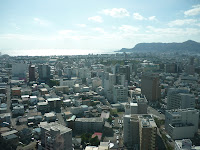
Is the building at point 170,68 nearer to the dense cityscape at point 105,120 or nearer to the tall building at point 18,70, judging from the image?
the dense cityscape at point 105,120

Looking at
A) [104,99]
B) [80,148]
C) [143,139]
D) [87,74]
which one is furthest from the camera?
[87,74]

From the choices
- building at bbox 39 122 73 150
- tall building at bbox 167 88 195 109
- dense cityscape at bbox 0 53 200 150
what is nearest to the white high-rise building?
dense cityscape at bbox 0 53 200 150

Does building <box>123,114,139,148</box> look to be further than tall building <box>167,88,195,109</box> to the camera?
No

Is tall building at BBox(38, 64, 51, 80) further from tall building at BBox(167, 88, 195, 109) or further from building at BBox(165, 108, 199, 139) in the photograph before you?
building at BBox(165, 108, 199, 139)

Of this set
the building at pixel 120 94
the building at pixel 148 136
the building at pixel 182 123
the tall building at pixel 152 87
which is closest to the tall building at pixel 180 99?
the building at pixel 182 123

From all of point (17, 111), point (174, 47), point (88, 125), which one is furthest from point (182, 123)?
point (174, 47)

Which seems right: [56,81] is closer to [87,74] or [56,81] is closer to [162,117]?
[87,74]

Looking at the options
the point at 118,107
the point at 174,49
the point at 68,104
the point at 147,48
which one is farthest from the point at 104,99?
the point at 147,48
